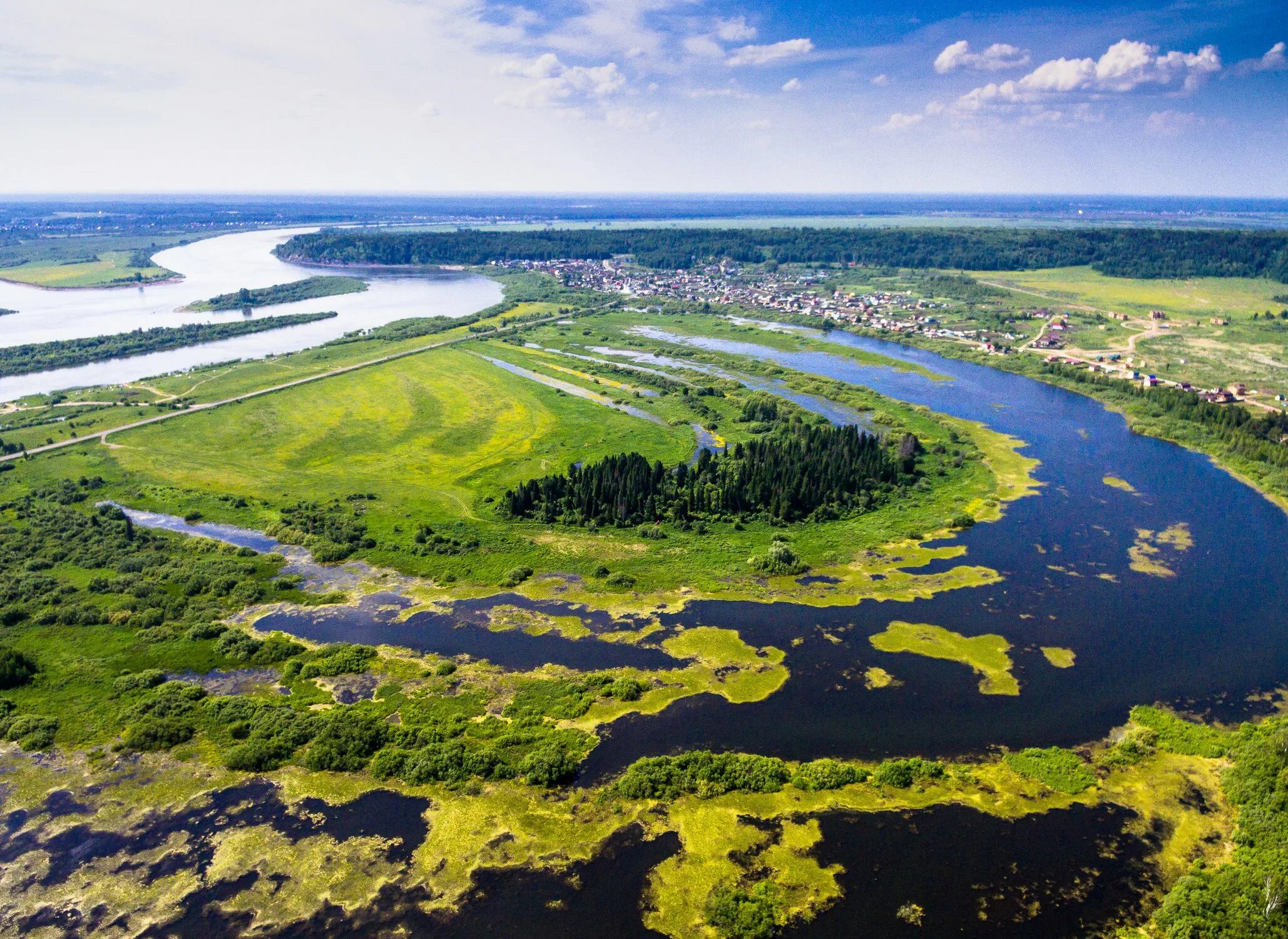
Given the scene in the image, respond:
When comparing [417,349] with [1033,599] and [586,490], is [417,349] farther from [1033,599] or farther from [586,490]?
[1033,599]

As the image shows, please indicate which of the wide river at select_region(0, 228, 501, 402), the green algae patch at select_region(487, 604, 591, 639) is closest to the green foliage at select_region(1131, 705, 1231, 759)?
the green algae patch at select_region(487, 604, 591, 639)

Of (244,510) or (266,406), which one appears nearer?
(244,510)

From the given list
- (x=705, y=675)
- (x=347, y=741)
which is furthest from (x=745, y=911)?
(x=347, y=741)

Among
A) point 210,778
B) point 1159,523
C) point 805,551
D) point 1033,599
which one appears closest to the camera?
point 210,778

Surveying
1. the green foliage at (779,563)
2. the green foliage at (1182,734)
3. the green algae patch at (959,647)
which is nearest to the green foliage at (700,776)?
the green algae patch at (959,647)

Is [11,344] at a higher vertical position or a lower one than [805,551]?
higher

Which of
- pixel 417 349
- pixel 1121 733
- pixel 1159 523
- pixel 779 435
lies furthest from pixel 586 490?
pixel 417 349

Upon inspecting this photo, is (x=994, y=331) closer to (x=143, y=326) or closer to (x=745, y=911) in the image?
(x=745, y=911)

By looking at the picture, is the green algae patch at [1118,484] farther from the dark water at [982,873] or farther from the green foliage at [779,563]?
the dark water at [982,873]
